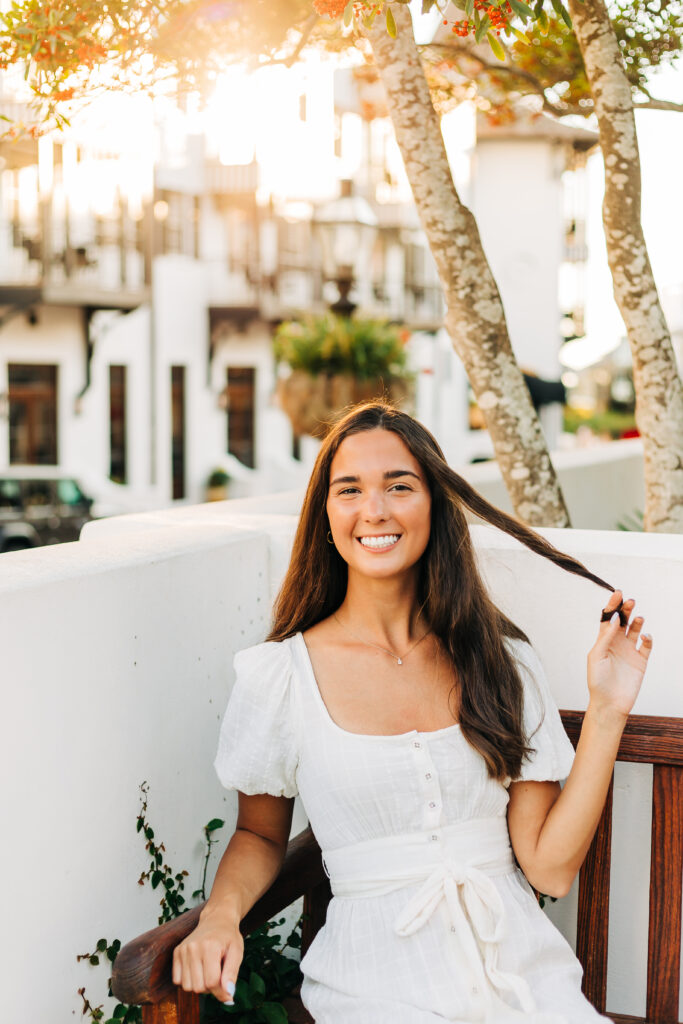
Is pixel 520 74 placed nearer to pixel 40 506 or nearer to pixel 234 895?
pixel 234 895

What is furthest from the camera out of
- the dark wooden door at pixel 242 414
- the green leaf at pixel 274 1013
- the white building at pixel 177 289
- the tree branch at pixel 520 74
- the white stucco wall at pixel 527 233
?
the white stucco wall at pixel 527 233

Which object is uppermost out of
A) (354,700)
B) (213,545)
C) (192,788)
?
(213,545)

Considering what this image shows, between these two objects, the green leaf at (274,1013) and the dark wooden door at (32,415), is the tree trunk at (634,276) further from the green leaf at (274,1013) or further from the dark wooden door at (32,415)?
the dark wooden door at (32,415)

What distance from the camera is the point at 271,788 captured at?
87.8 inches

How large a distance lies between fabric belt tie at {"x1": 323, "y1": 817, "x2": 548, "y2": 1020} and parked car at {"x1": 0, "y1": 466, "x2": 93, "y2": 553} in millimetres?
11278

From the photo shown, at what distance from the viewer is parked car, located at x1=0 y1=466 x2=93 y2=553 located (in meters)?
13.1

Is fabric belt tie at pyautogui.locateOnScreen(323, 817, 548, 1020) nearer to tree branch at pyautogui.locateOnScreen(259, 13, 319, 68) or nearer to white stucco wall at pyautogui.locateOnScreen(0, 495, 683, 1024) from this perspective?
white stucco wall at pyautogui.locateOnScreen(0, 495, 683, 1024)

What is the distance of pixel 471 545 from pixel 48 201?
1487 cm

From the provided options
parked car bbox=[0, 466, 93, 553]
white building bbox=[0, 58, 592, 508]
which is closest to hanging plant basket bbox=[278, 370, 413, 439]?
white building bbox=[0, 58, 592, 508]

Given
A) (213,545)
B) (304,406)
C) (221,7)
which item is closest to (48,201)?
(304,406)

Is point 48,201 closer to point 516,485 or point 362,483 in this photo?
point 516,485

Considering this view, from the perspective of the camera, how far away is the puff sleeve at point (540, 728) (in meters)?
2.24

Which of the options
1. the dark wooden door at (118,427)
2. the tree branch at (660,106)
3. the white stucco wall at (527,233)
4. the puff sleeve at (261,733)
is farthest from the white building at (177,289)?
the puff sleeve at (261,733)

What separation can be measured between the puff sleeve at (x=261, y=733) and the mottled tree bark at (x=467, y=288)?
5.75 ft
